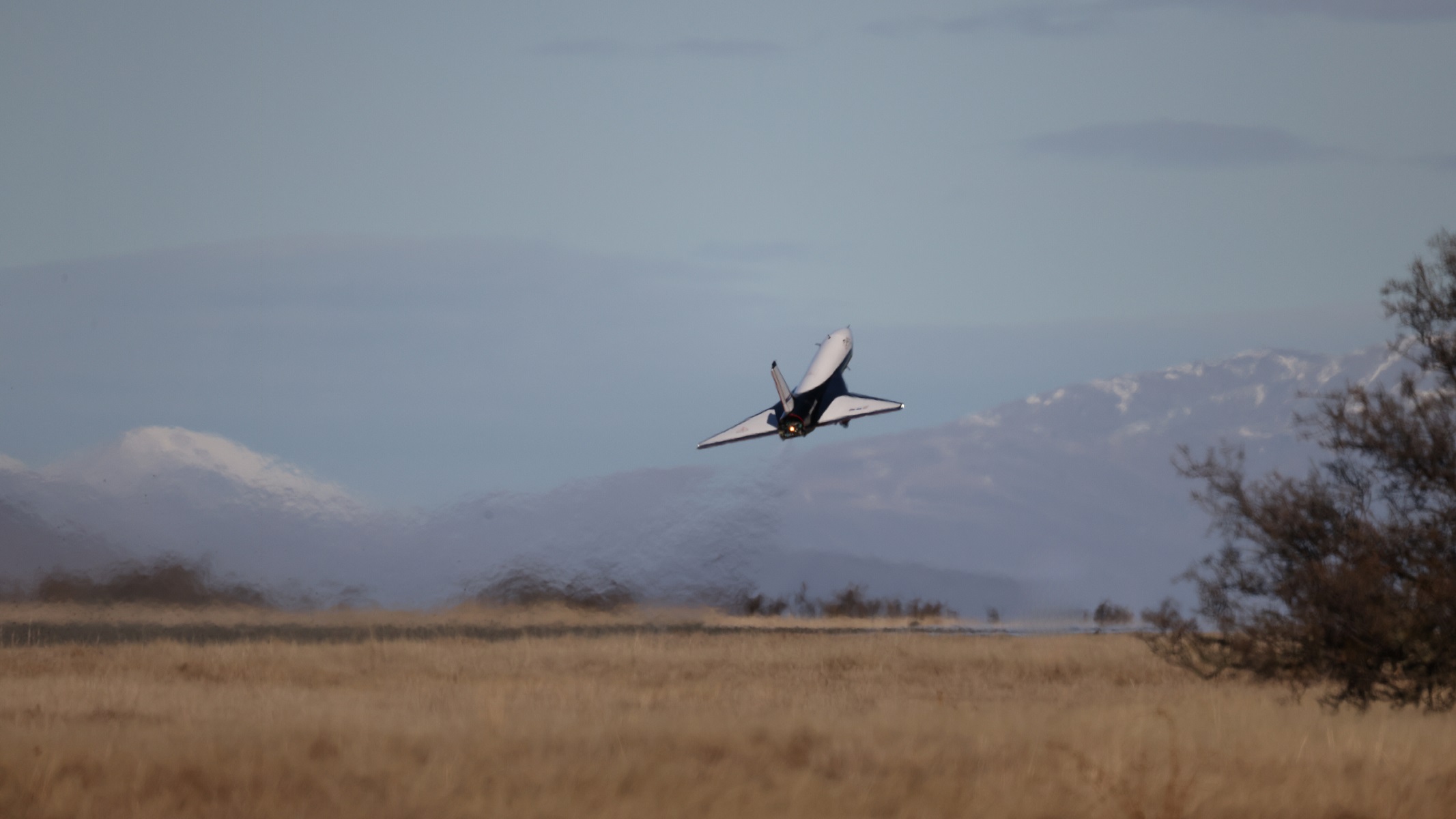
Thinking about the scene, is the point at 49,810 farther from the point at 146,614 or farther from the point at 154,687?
the point at 146,614

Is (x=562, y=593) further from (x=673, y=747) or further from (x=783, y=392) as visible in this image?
(x=673, y=747)

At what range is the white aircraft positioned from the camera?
47719 millimetres

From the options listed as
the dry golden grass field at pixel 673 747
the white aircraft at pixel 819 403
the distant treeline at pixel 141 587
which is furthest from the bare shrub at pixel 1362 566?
the distant treeline at pixel 141 587

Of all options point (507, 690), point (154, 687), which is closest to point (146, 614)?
point (154, 687)

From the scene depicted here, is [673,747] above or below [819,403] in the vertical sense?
below

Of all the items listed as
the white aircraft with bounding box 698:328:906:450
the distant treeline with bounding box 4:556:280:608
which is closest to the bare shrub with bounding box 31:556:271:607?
the distant treeline with bounding box 4:556:280:608

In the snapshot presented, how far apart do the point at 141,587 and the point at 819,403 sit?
90.7 ft

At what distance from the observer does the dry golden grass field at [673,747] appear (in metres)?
17.2

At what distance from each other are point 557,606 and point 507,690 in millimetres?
23937

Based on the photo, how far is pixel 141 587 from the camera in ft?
168

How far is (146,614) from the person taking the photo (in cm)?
5066

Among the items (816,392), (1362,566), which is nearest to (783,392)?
(816,392)

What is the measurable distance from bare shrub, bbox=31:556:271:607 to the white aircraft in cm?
2162

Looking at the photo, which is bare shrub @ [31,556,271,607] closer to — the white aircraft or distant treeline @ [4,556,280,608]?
distant treeline @ [4,556,280,608]
